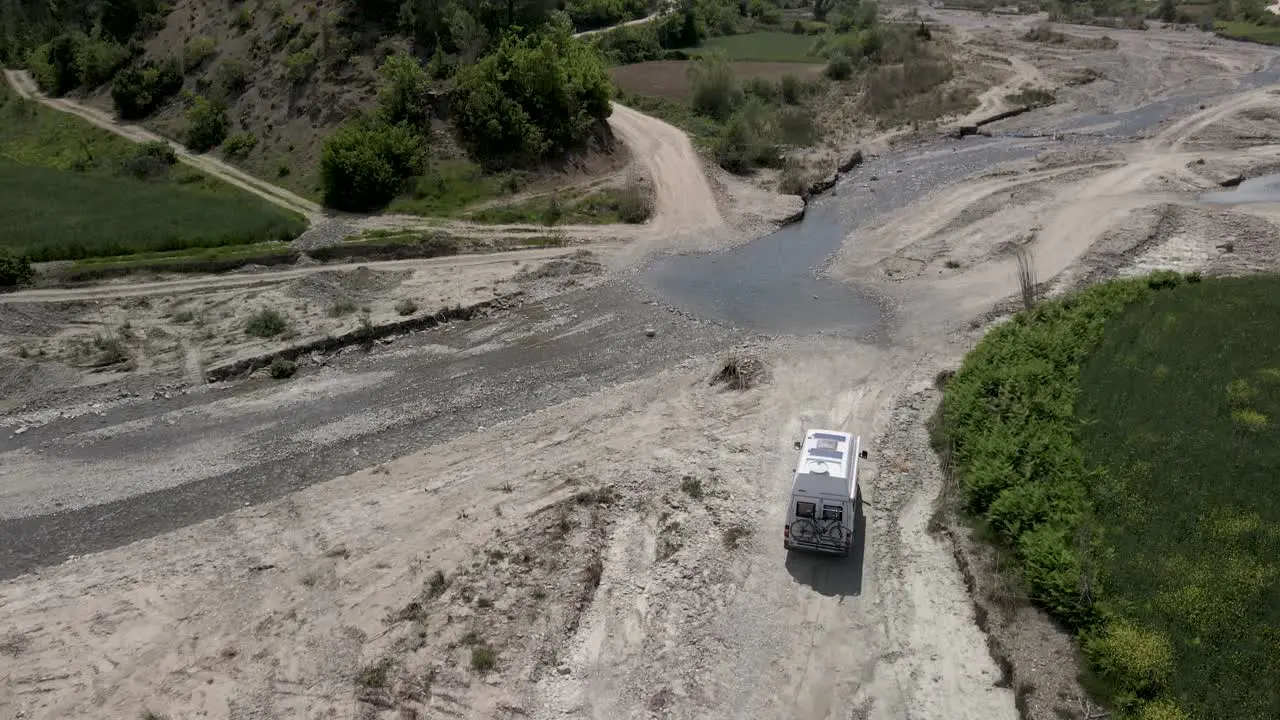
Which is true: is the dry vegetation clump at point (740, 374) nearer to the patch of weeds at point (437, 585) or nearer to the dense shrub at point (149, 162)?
the patch of weeds at point (437, 585)

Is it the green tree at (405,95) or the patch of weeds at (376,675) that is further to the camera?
the green tree at (405,95)

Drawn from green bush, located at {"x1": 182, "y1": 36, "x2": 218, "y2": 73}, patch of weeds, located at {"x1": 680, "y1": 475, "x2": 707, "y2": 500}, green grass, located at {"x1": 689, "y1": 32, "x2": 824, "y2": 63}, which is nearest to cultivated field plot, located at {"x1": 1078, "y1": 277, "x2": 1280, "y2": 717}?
patch of weeds, located at {"x1": 680, "y1": 475, "x2": 707, "y2": 500}

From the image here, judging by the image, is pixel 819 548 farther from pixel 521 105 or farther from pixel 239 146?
pixel 239 146

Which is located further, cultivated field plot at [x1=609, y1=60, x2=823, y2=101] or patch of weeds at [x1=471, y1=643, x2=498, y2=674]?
cultivated field plot at [x1=609, y1=60, x2=823, y2=101]

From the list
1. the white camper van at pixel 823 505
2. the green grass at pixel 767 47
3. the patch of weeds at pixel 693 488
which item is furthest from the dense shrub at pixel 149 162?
the green grass at pixel 767 47

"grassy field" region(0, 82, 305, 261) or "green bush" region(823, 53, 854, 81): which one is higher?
"green bush" region(823, 53, 854, 81)

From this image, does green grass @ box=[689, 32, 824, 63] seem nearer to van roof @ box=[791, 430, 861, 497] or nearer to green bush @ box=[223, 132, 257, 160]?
green bush @ box=[223, 132, 257, 160]
